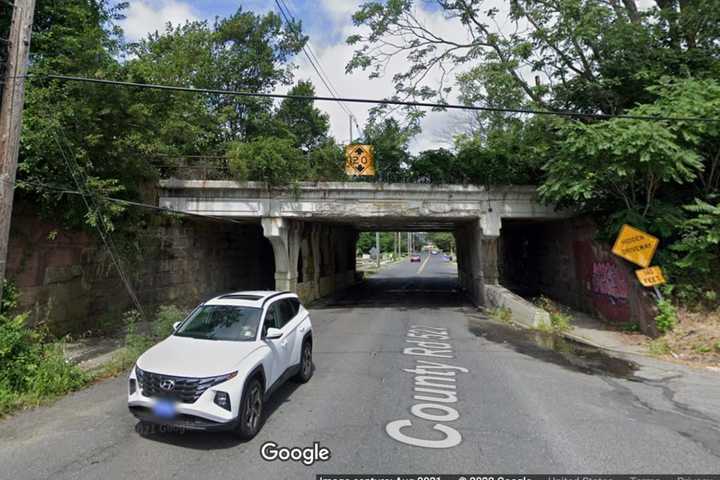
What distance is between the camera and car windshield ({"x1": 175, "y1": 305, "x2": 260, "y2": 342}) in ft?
19.3

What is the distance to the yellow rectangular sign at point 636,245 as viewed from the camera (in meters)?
11.3

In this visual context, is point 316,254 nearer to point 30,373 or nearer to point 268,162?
point 268,162

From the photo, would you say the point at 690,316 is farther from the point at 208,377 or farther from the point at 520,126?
the point at 208,377

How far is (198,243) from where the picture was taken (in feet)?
59.0

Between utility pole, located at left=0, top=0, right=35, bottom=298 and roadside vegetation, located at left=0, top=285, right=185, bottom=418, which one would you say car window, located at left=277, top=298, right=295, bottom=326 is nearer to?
roadside vegetation, located at left=0, top=285, right=185, bottom=418

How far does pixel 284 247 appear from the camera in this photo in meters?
17.6

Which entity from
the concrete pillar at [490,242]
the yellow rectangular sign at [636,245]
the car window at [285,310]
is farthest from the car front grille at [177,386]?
the concrete pillar at [490,242]

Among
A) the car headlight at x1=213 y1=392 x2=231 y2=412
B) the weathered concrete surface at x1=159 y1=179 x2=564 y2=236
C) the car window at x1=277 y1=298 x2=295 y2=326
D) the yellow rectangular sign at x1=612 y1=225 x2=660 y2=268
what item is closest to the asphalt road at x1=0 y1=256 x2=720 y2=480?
the car headlight at x1=213 y1=392 x2=231 y2=412

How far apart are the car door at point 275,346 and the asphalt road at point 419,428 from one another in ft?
1.80

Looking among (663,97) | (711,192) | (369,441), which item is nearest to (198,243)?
(369,441)

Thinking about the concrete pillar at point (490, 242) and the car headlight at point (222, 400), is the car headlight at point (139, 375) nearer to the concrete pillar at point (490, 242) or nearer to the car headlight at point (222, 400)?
the car headlight at point (222, 400)

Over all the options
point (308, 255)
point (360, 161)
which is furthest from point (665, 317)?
point (308, 255)

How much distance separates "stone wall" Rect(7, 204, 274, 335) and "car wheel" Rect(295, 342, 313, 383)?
6909 mm

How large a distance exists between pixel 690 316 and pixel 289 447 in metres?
11.3
